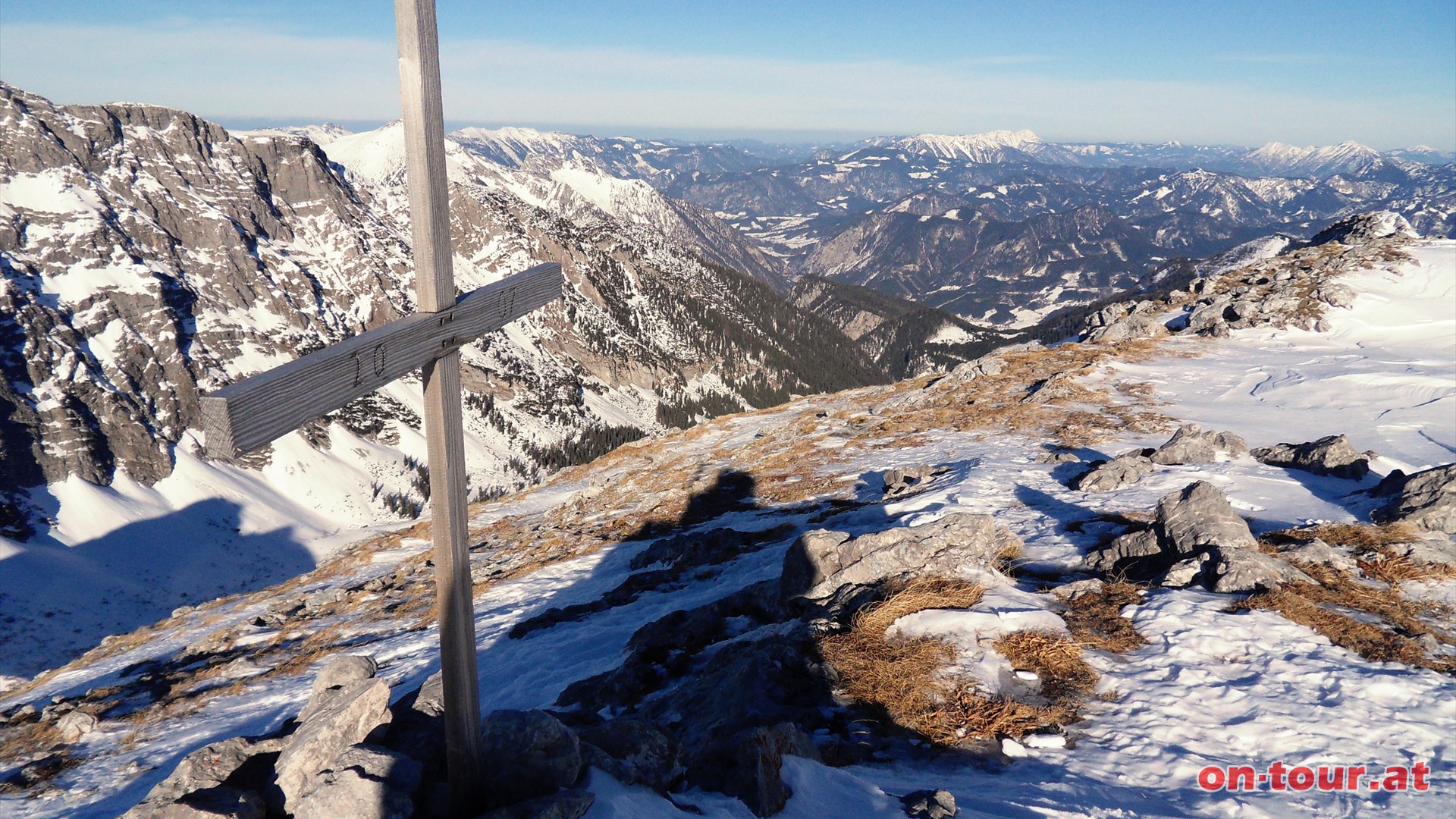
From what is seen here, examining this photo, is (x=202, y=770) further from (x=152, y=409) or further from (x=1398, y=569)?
(x=152, y=409)

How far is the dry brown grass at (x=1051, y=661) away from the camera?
26.2 ft

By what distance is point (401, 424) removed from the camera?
171125 mm

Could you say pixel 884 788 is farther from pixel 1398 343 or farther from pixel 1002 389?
pixel 1398 343

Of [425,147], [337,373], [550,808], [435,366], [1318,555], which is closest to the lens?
[337,373]

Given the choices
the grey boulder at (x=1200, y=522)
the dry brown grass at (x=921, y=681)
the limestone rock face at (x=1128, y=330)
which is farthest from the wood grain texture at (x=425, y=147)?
the limestone rock face at (x=1128, y=330)

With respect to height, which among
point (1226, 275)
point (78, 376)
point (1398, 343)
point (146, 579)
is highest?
point (1226, 275)

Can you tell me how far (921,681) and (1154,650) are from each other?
3164 millimetres

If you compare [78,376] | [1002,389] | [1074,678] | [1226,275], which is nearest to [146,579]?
[78,376]

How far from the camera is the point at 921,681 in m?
8.21

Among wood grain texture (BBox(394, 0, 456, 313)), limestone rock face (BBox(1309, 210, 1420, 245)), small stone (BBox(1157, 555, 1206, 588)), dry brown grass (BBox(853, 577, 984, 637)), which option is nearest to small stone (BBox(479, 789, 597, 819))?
wood grain texture (BBox(394, 0, 456, 313))

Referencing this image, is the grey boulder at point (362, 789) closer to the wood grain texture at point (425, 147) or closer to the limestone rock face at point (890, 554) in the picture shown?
the wood grain texture at point (425, 147)

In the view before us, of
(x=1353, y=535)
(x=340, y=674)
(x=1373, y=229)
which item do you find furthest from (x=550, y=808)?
(x=1373, y=229)

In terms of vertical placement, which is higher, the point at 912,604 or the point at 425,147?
the point at 425,147

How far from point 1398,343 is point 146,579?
145m
